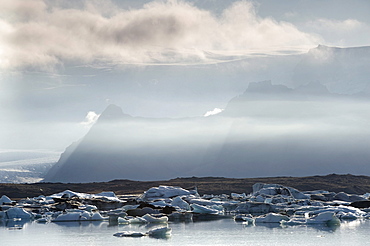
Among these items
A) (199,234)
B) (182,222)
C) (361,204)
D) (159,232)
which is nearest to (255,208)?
(182,222)

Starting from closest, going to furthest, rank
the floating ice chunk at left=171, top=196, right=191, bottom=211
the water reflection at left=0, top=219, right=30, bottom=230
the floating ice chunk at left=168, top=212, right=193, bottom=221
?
1. the water reflection at left=0, top=219, right=30, bottom=230
2. the floating ice chunk at left=168, top=212, right=193, bottom=221
3. the floating ice chunk at left=171, top=196, right=191, bottom=211

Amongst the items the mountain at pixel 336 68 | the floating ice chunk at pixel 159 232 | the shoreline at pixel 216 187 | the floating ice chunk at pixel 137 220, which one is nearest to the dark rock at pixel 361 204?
the floating ice chunk at pixel 137 220

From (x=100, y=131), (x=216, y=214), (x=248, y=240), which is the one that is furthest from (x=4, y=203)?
(x=100, y=131)

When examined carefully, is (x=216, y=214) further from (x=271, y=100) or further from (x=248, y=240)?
(x=271, y=100)

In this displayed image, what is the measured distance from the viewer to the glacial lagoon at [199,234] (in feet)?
112

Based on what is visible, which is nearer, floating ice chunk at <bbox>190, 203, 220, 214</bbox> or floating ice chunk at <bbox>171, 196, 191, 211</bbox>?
floating ice chunk at <bbox>190, 203, 220, 214</bbox>

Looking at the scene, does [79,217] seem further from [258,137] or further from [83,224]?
[258,137]

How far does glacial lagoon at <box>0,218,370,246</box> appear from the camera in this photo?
112ft

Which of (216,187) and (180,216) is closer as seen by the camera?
(180,216)

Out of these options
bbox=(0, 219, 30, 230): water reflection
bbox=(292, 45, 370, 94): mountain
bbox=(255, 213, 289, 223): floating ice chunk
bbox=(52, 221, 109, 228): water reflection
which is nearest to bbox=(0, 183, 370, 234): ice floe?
bbox=(255, 213, 289, 223): floating ice chunk

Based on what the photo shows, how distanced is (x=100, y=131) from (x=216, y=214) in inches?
5737

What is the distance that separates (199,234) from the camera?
124 feet

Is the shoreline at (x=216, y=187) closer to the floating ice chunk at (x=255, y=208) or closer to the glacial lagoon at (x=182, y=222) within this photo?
the glacial lagoon at (x=182, y=222)

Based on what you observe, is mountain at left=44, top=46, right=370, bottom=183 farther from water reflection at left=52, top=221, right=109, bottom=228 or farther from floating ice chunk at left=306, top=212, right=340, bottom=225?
water reflection at left=52, top=221, right=109, bottom=228
